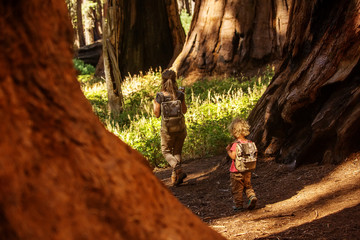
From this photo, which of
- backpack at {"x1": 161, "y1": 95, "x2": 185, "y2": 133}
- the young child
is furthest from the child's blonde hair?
backpack at {"x1": 161, "y1": 95, "x2": 185, "y2": 133}

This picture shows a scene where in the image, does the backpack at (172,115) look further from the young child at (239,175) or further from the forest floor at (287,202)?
the young child at (239,175)

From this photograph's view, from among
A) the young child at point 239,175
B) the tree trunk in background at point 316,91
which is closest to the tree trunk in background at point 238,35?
the tree trunk in background at point 316,91

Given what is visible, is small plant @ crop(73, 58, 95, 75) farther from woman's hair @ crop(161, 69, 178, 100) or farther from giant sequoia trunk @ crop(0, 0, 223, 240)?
giant sequoia trunk @ crop(0, 0, 223, 240)

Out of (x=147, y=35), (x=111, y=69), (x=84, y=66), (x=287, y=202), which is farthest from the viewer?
(x=84, y=66)

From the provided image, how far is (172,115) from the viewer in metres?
7.31

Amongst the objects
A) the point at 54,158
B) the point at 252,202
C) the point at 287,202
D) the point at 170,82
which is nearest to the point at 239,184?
the point at 252,202

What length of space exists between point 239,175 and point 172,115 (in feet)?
7.03

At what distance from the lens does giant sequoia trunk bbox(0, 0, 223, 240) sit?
1.55 m

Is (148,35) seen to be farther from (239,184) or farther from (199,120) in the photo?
(239,184)

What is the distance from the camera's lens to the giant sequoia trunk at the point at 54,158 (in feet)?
5.10

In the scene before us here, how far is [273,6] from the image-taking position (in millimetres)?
15617

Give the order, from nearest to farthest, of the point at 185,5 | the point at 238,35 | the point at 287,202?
1. the point at 287,202
2. the point at 238,35
3. the point at 185,5

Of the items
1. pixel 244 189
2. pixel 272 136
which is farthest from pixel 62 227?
pixel 272 136

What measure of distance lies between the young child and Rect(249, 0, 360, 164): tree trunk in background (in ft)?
3.57
